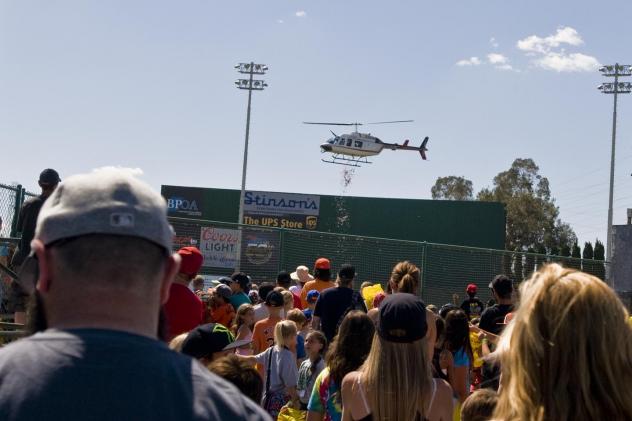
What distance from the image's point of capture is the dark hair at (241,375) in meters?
3.42

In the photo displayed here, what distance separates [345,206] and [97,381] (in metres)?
42.8

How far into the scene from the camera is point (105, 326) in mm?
Result: 1495

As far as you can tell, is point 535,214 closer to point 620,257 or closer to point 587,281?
point 620,257

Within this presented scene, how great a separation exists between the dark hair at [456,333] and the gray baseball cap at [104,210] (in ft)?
17.5

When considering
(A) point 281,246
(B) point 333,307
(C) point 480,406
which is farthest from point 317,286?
(C) point 480,406

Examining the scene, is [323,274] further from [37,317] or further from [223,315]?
[37,317]

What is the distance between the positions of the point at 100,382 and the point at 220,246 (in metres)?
15.4

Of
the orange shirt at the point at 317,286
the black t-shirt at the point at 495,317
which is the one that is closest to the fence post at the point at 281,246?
the orange shirt at the point at 317,286

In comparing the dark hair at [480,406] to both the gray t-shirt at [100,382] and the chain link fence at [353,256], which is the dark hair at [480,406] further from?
the chain link fence at [353,256]

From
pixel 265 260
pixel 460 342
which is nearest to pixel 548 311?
pixel 460 342

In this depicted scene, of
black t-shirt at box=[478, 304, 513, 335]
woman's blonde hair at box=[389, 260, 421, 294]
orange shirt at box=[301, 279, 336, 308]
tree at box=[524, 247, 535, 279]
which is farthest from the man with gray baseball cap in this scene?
tree at box=[524, 247, 535, 279]

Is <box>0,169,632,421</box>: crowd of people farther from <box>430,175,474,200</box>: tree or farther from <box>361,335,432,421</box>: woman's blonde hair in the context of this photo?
<box>430,175,474,200</box>: tree

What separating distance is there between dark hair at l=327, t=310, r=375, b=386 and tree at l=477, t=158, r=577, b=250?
52747mm

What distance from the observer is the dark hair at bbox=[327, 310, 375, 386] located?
4.40 meters
